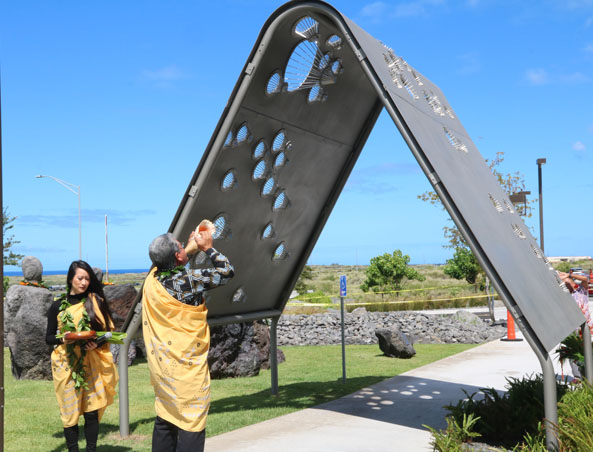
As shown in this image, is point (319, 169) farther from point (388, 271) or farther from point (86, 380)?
point (388, 271)

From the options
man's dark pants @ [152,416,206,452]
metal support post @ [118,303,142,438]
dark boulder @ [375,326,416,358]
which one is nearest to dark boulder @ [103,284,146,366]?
dark boulder @ [375,326,416,358]

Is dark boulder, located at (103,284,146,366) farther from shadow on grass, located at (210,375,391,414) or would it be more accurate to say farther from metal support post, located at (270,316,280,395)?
metal support post, located at (270,316,280,395)

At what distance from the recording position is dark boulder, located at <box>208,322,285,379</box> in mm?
11484

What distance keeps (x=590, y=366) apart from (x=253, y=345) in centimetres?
647

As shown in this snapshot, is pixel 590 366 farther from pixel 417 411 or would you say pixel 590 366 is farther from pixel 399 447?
pixel 399 447

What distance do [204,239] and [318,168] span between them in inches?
146

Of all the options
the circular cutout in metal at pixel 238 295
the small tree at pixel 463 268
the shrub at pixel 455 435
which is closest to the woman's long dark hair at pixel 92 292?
the circular cutout in metal at pixel 238 295

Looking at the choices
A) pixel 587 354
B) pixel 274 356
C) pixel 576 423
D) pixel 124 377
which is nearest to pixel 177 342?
pixel 124 377

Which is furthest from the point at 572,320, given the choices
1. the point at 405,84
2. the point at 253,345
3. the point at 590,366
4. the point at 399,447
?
the point at 253,345

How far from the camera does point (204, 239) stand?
470cm

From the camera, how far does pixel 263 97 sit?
6.67 meters

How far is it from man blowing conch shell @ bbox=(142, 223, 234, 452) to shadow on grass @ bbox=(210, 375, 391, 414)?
400 cm

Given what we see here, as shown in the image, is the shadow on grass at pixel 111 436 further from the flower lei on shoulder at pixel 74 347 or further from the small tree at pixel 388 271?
the small tree at pixel 388 271

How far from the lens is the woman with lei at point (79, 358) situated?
18.7 ft
